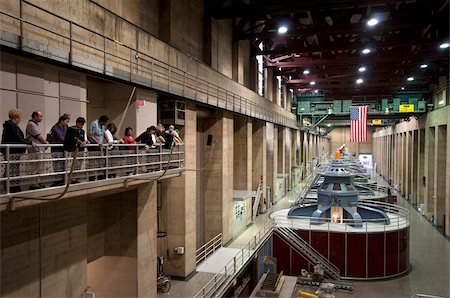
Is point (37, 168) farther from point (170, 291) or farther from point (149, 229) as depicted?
point (170, 291)

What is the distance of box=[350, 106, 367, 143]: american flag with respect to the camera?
34.0 m

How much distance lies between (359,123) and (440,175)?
7941 mm

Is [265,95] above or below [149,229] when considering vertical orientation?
above

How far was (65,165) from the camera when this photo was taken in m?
7.04

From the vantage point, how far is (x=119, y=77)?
34.3 ft

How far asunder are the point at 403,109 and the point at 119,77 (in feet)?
108

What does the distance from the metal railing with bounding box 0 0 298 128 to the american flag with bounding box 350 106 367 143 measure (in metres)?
19.7

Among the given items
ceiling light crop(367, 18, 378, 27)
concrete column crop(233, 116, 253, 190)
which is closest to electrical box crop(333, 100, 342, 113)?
concrete column crop(233, 116, 253, 190)

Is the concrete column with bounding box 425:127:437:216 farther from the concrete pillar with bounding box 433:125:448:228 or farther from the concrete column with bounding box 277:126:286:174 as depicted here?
the concrete column with bounding box 277:126:286:174

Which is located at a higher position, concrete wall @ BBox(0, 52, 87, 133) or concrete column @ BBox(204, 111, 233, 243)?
concrete wall @ BBox(0, 52, 87, 133)

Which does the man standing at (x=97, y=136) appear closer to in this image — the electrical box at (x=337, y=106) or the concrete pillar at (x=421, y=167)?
the concrete pillar at (x=421, y=167)

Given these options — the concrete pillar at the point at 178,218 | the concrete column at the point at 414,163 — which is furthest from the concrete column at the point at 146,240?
the concrete column at the point at 414,163

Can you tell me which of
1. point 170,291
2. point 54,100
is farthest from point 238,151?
point 54,100

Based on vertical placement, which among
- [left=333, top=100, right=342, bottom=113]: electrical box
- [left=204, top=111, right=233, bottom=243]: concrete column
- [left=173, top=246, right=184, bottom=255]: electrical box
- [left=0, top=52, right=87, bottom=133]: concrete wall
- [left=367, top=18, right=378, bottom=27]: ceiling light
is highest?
[left=367, top=18, right=378, bottom=27]: ceiling light
